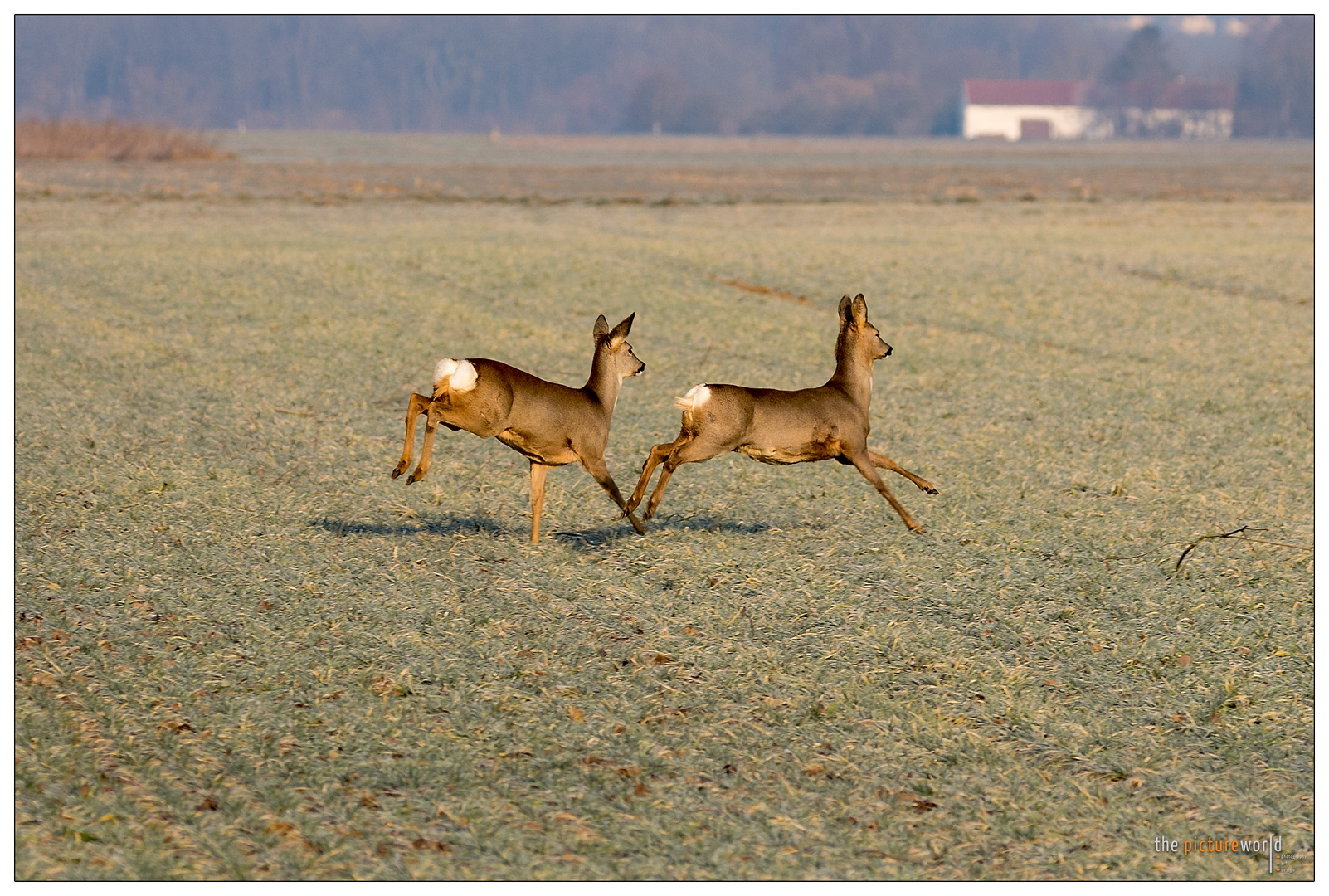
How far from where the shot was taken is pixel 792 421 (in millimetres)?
7332

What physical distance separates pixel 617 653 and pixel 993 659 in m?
1.65

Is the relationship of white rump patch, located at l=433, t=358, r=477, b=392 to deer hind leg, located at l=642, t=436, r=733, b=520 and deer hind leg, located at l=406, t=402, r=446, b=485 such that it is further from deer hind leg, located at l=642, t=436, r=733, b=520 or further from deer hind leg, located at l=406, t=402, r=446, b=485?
deer hind leg, located at l=642, t=436, r=733, b=520

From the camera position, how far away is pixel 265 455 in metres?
10.6

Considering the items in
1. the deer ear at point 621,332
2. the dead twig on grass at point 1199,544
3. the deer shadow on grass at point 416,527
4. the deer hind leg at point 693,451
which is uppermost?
the deer ear at point 621,332

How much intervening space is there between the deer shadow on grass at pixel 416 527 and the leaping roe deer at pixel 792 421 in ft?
4.15

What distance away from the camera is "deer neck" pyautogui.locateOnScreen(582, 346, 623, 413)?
24.1 ft

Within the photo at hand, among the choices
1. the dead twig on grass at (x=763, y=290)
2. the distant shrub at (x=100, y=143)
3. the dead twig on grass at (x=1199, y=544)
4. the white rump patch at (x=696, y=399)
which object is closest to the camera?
the white rump patch at (x=696, y=399)

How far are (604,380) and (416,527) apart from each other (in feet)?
6.35

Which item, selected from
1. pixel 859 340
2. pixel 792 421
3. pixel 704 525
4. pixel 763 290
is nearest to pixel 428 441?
pixel 792 421

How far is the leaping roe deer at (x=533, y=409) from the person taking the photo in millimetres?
6539

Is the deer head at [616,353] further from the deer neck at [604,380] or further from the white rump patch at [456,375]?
the white rump patch at [456,375]

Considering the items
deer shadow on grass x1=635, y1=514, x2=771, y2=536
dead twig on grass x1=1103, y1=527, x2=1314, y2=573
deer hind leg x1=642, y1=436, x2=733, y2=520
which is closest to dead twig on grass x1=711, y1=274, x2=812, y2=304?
deer shadow on grass x1=635, y1=514, x2=771, y2=536

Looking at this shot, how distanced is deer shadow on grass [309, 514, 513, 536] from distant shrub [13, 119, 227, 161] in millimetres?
47417

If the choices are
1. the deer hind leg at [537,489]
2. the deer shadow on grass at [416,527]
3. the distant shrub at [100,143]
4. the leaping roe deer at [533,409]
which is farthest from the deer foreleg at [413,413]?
the distant shrub at [100,143]
